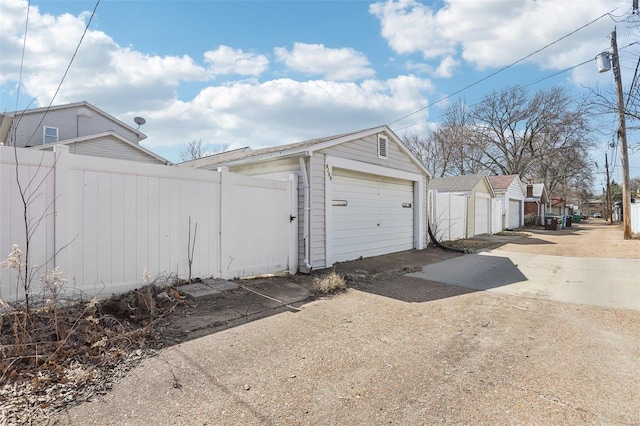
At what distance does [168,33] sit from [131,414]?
5936 millimetres

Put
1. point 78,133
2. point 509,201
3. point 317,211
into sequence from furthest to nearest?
point 509,201 → point 78,133 → point 317,211

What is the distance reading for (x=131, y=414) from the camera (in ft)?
7.14

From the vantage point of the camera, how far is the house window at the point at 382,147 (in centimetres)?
924

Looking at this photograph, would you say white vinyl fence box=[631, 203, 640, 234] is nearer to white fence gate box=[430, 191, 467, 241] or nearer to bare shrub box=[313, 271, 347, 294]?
white fence gate box=[430, 191, 467, 241]

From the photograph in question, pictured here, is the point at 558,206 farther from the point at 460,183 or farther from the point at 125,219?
the point at 125,219

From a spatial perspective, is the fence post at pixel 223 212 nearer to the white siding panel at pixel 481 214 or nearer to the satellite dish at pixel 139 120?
the white siding panel at pixel 481 214

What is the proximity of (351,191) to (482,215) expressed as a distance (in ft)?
42.4

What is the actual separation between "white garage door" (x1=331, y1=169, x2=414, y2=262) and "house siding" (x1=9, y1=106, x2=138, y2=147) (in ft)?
46.7

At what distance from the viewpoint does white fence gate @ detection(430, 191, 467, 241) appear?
Result: 12.7 meters

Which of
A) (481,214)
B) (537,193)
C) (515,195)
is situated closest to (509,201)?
(515,195)

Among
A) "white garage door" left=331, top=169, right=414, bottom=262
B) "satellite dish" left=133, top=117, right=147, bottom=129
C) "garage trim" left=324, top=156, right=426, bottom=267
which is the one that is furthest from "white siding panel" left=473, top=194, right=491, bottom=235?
"satellite dish" left=133, top=117, right=147, bottom=129

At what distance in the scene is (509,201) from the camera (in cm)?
2369

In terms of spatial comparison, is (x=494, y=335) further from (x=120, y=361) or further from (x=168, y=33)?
(x=168, y=33)

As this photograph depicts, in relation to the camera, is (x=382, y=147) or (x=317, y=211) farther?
(x=382, y=147)
